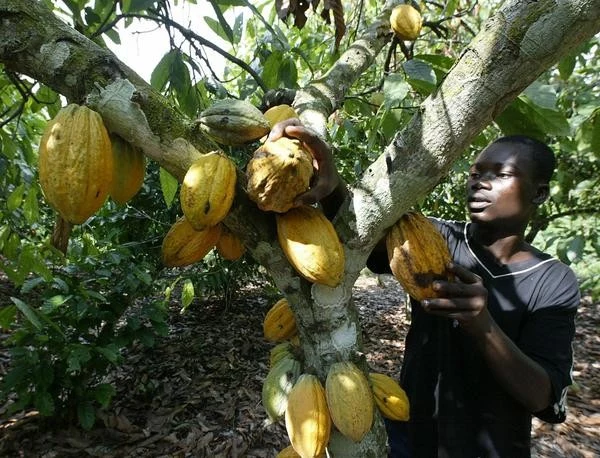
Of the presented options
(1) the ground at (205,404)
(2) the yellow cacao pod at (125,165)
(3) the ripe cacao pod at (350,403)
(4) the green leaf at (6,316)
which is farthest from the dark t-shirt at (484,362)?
(1) the ground at (205,404)

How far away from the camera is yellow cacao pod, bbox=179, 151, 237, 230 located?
0.76 meters

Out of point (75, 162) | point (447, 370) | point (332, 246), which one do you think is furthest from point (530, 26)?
point (447, 370)

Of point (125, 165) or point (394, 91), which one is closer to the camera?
point (125, 165)

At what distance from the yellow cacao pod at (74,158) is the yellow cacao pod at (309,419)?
56 cm

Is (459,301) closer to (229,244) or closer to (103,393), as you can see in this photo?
(229,244)

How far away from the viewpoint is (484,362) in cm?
126

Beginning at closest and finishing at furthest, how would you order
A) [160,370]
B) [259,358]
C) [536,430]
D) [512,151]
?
[512,151] → [536,430] → [160,370] → [259,358]

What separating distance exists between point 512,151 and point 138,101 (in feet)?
3.23

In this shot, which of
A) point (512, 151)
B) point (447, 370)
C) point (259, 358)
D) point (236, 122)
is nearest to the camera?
point (236, 122)

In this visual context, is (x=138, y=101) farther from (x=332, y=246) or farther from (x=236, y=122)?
(x=332, y=246)

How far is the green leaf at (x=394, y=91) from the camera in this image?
126 cm

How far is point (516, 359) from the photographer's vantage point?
960mm

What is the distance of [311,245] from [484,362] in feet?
2.51

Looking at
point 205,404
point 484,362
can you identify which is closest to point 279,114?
point 484,362
